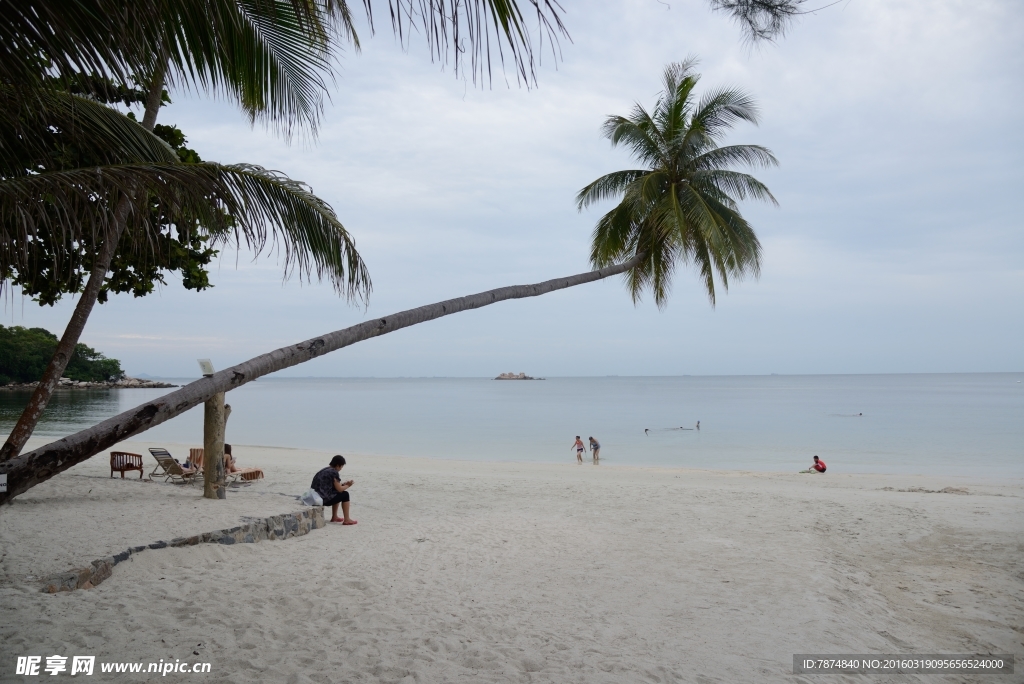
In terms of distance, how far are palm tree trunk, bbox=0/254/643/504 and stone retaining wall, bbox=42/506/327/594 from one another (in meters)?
3.40

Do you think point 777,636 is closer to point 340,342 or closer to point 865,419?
point 340,342

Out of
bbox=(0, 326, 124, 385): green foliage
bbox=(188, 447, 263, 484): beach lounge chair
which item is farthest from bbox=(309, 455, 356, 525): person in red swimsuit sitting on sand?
bbox=(0, 326, 124, 385): green foliage

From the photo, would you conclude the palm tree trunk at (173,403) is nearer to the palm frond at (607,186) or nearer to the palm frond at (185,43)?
the palm frond at (185,43)

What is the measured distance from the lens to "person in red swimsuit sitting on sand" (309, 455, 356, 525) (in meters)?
7.91

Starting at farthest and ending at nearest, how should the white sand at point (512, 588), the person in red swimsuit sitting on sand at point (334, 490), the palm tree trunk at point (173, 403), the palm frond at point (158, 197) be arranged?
the person in red swimsuit sitting on sand at point (334, 490), the white sand at point (512, 588), the palm frond at point (158, 197), the palm tree trunk at point (173, 403)

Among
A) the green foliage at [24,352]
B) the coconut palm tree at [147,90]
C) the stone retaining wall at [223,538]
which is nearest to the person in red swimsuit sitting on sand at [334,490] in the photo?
the stone retaining wall at [223,538]

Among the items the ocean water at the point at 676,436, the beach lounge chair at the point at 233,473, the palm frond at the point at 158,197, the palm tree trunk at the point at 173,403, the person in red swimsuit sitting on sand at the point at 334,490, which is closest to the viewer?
the palm tree trunk at the point at 173,403

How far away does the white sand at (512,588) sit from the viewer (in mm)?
3936

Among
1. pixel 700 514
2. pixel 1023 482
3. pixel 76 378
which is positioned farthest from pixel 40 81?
pixel 76 378

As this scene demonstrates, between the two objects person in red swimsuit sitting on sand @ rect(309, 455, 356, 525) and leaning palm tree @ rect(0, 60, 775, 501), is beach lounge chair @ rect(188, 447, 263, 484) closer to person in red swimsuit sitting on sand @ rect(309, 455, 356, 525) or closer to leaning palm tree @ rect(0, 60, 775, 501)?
person in red swimsuit sitting on sand @ rect(309, 455, 356, 525)

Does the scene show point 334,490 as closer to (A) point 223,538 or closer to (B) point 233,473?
(A) point 223,538

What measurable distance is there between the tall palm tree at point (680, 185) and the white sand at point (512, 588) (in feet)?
15.1

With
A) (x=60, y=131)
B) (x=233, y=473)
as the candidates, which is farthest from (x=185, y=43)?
(x=233, y=473)

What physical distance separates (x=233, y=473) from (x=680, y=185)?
357 inches
